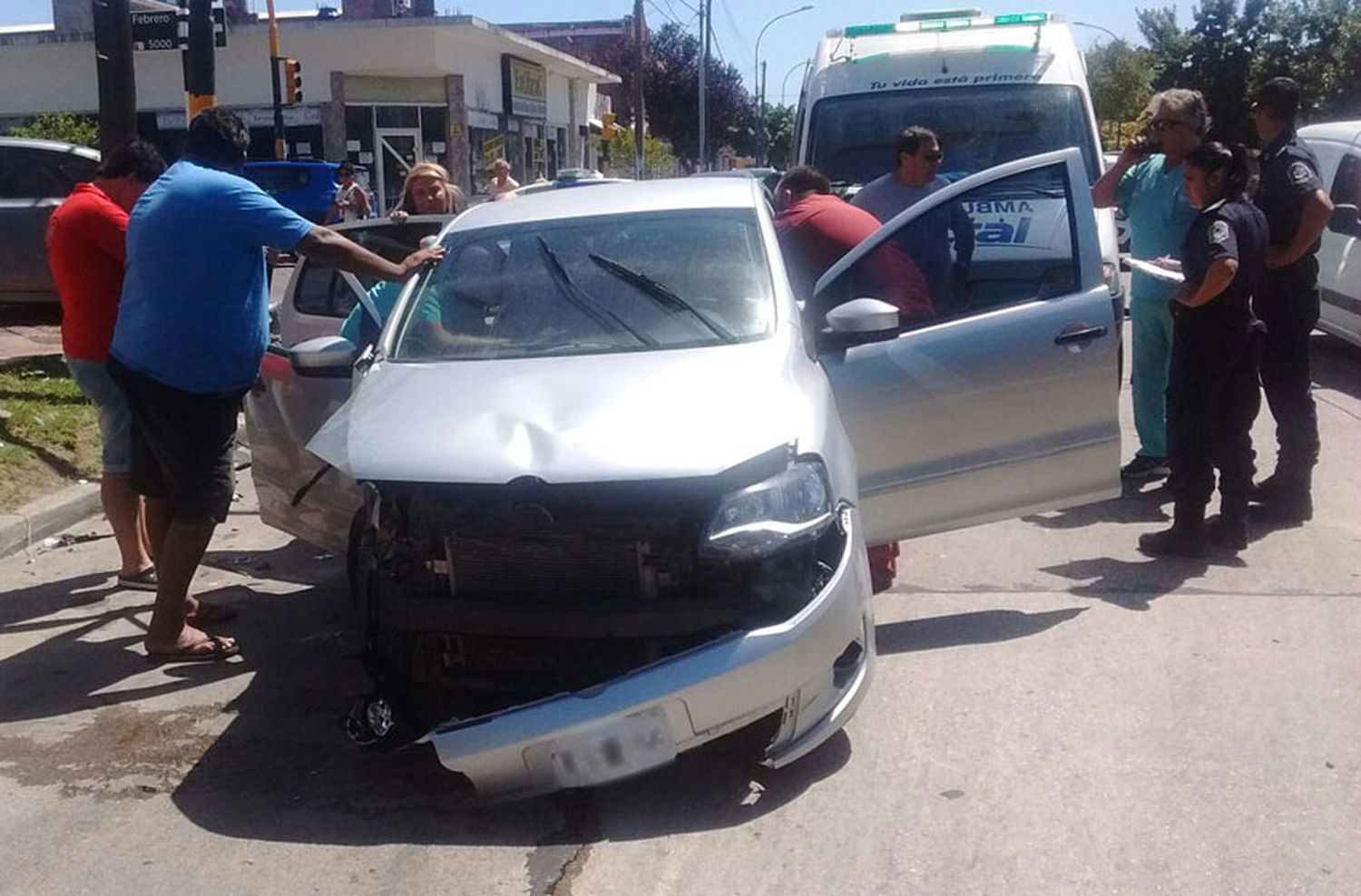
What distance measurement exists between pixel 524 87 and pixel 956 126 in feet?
105

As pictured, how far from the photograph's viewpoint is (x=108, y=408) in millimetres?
6301

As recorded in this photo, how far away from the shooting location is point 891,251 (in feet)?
19.9

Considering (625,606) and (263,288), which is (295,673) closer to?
(263,288)

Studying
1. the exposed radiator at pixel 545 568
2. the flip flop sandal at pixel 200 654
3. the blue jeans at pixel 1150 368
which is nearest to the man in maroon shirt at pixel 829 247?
the blue jeans at pixel 1150 368

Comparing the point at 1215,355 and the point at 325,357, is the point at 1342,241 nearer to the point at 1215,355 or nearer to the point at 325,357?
the point at 1215,355

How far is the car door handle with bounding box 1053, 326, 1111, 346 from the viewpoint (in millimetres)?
5582

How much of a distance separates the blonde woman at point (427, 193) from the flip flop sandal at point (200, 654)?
288 centimetres

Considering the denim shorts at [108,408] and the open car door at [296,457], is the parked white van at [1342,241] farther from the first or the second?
the denim shorts at [108,408]

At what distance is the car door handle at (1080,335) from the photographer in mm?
5582

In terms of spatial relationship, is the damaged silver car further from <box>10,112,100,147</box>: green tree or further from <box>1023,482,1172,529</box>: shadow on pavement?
<box>10,112,100,147</box>: green tree

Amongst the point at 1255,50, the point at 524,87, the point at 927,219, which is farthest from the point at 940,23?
the point at 1255,50

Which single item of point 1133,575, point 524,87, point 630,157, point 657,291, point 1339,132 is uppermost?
point 524,87

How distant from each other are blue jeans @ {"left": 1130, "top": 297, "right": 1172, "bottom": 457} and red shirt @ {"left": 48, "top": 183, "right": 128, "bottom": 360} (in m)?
4.87

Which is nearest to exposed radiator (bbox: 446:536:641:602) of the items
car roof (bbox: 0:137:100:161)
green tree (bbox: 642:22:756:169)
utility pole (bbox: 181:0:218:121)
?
utility pole (bbox: 181:0:218:121)
